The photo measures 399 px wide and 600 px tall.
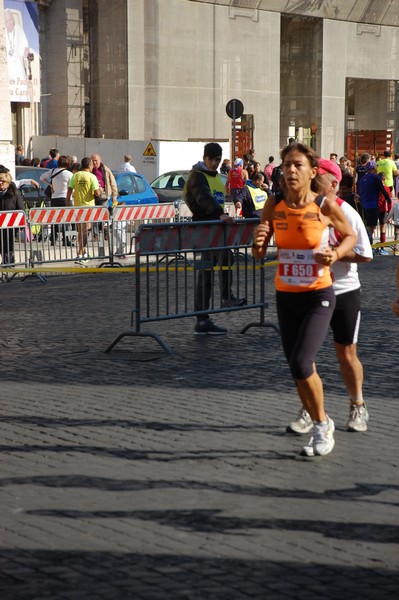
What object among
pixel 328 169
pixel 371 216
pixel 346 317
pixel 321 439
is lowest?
pixel 371 216

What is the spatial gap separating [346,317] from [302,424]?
70 cm

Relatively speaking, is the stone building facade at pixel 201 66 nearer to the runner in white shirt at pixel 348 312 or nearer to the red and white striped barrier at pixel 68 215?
the red and white striped barrier at pixel 68 215

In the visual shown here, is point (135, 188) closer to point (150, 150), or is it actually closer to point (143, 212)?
point (143, 212)

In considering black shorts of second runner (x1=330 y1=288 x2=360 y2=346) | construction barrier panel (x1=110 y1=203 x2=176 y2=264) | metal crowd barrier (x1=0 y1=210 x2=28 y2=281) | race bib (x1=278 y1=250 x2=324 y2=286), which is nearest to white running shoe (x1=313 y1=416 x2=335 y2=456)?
black shorts of second runner (x1=330 y1=288 x2=360 y2=346)

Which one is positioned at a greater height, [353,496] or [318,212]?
[318,212]

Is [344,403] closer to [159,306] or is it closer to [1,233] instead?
[159,306]

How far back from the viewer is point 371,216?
70.5ft

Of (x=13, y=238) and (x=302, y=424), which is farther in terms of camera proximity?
(x=13, y=238)

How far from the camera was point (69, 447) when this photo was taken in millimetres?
6984

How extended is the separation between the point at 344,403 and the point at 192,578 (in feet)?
12.1

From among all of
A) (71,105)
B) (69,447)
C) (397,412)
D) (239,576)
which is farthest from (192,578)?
(71,105)

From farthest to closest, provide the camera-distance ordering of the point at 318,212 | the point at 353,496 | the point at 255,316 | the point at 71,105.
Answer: the point at 71,105
the point at 255,316
the point at 318,212
the point at 353,496

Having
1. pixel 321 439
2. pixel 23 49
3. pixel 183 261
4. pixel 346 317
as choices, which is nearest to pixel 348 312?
pixel 346 317

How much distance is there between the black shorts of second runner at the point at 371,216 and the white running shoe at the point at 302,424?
14.4 meters
